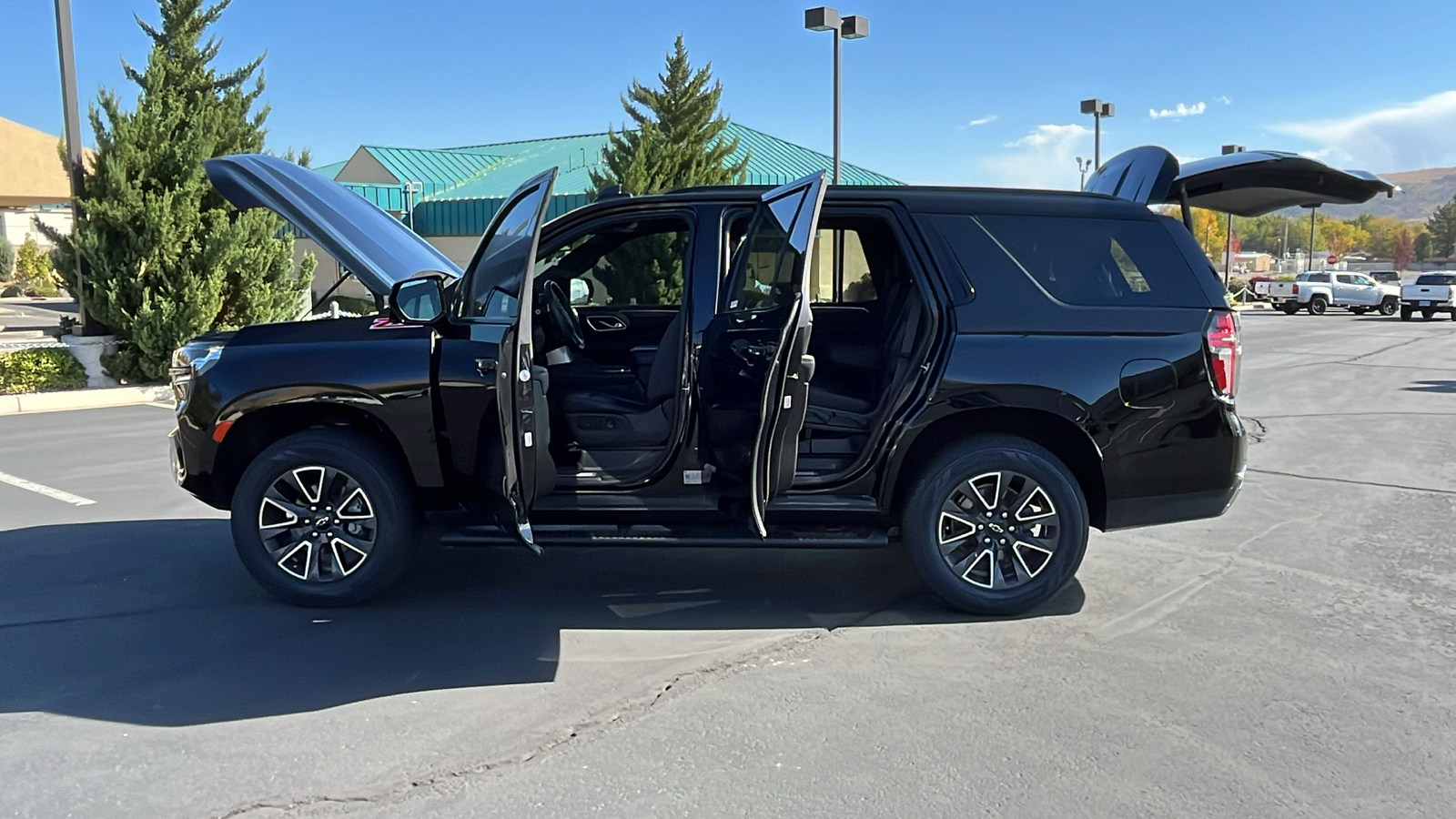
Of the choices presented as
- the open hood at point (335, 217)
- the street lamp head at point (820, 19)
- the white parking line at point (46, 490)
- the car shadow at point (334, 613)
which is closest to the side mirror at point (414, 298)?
the open hood at point (335, 217)

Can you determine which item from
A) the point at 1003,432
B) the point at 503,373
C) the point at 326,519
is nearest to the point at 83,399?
the point at 326,519

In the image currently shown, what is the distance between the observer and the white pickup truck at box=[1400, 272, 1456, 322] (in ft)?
114

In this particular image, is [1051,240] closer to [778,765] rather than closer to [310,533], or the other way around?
[778,765]

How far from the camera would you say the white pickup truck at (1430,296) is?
3484 cm

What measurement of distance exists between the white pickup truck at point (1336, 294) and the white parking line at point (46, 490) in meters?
41.7

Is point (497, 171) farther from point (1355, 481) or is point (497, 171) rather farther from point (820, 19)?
point (1355, 481)

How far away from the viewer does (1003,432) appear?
5.04 metres

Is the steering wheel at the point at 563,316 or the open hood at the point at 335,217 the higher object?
the open hood at the point at 335,217

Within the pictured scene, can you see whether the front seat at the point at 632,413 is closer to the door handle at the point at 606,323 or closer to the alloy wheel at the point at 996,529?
the door handle at the point at 606,323

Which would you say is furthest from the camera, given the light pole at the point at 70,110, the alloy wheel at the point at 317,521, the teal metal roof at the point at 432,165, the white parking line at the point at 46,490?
the teal metal roof at the point at 432,165

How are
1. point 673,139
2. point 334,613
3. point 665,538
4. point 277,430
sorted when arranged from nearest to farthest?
1. point 665,538
2. point 334,613
3. point 277,430
4. point 673,139

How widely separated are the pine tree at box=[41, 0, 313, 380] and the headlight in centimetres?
Result: 902

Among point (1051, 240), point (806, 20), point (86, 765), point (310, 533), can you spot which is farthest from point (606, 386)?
point (806, 20)

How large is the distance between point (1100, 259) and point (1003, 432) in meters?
0.90
